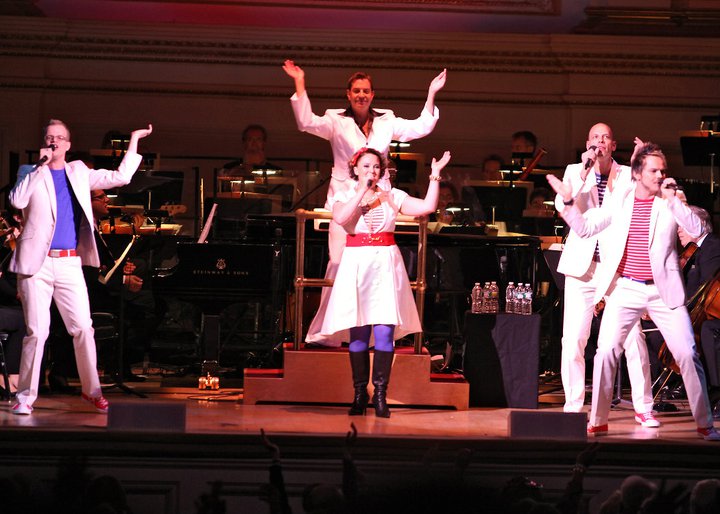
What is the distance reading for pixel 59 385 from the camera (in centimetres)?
763

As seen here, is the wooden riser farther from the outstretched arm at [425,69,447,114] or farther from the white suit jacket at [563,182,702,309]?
the outstretched arm at [425,69,447,114]

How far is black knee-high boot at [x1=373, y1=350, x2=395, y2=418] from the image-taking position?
6688 millimetres

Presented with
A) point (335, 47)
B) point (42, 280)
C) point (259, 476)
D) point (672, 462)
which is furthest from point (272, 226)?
point (335, 47)

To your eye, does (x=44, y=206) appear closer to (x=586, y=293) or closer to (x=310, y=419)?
(x=310, y=419)

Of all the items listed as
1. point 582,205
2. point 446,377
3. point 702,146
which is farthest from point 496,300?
point 702,146

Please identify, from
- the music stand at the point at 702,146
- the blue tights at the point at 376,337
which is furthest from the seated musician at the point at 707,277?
the music stand at the point at 702,146

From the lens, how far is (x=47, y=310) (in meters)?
6.62

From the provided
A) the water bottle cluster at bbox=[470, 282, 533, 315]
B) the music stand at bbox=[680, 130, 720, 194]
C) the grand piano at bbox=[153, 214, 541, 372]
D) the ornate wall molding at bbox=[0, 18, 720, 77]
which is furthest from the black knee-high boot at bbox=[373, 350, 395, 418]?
the ornate wall molding at bbox=[0, 18, 720, 77]

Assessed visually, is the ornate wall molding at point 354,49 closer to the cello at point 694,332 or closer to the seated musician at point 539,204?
the seated musician at point 539,204

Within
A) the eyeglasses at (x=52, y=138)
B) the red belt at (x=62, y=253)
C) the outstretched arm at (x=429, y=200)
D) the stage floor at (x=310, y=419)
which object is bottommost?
the stage floor at (x=310, y=419)

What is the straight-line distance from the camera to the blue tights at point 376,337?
6703mm

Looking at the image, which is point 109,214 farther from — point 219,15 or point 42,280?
point 219,15

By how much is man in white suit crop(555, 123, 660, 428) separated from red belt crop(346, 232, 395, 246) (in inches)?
37.7

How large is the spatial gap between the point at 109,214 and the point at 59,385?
55.3 inches
